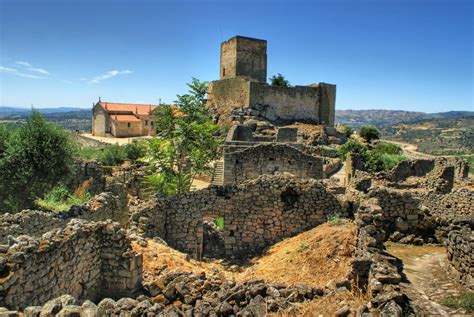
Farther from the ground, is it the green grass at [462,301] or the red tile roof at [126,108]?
the red tile roof at [126,108]

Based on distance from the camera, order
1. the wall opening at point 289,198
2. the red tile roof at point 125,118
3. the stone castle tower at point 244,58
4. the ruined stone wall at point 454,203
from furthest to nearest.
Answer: the red tile roof at point 125,118, the stone castle tower at point 244,58, the wall opening at point 289,198, the ruined stone wall at point 454,203

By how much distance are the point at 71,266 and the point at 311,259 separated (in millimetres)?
5045

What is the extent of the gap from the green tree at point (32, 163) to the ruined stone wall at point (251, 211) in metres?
7.67

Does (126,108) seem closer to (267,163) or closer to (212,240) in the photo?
(267,163)

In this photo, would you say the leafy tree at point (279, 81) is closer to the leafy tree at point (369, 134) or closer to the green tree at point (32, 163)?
the leafy tree at point (369, 134)

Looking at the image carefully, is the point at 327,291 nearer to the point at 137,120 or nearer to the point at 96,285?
the point at 96,285

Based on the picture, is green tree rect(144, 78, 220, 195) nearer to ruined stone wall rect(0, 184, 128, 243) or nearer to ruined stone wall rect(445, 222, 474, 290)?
ruined stone wall rect(0, 184, 128, 243)

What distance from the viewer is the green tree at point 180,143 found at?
51.4ft

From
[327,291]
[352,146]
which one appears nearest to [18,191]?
[327,291]

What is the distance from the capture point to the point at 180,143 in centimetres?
1664

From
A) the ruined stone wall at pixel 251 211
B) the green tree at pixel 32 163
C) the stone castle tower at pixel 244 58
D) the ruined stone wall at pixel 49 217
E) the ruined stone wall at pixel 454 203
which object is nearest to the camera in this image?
the ruined stone wall at pixel 49 217

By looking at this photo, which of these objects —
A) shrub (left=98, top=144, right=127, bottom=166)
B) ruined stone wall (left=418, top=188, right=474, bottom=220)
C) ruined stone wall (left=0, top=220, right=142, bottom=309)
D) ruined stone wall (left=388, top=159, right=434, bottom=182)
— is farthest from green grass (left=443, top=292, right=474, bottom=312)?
shrub (left=98, top=144, right=127, bottom=166)

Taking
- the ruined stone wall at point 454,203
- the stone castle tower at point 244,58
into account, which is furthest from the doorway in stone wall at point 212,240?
the stone castle tower at point 244,58

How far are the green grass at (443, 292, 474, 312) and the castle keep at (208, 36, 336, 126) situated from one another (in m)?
41.2
